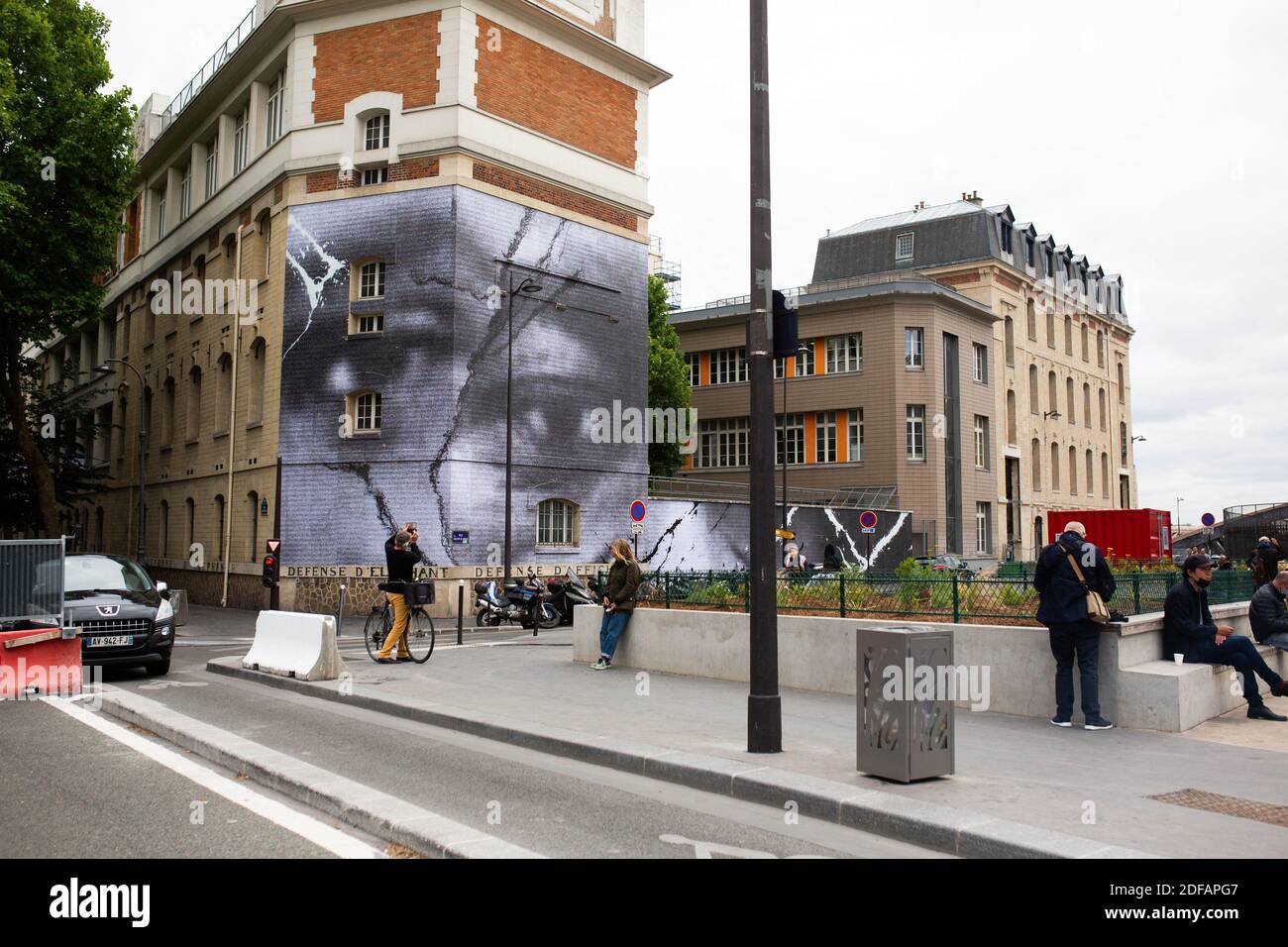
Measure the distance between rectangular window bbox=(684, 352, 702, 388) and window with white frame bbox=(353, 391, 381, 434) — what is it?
25072 mm

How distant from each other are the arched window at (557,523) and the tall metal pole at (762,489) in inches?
854

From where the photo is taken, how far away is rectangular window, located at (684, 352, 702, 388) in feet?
170

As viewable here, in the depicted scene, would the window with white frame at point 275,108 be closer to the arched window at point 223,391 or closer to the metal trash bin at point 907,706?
the arched window at point 223,391

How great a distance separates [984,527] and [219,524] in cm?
3380

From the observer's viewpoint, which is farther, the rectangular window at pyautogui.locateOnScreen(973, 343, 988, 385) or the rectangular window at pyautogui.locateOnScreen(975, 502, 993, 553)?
the rectangular window at pyautogui.locateOnScreen(973, 343, 988, 385)

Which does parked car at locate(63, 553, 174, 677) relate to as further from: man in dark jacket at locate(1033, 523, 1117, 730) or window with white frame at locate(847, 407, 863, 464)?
window with white frame at locate(847, 407, 863, 464)

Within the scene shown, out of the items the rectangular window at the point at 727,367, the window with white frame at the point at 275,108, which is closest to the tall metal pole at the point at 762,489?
the window with white frame at the point at 275,108

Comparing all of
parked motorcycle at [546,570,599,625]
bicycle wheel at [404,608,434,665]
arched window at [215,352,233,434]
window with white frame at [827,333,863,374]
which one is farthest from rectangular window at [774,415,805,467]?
bicycle wheel at [404,608,434,665]

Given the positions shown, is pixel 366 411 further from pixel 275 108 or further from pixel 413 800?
pixel 413 800

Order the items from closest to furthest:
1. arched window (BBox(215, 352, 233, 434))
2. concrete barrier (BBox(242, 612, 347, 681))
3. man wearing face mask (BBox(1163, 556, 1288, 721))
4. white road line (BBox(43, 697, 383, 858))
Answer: white road line (BBox(43, 697, 383, 858)) < man wearing face mask (BBox(1163, 556, 1288, 721)) < concrete barrier (BBox(242, 612, 347, 681)) < arched window (BBox(215, 352, 233, 434))

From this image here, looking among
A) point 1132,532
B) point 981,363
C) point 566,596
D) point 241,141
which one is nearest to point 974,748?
point 566,596

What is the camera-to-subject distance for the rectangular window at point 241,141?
A: 34.4 meters

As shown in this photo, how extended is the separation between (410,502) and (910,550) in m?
24.8

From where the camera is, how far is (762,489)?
8070 millimetres
